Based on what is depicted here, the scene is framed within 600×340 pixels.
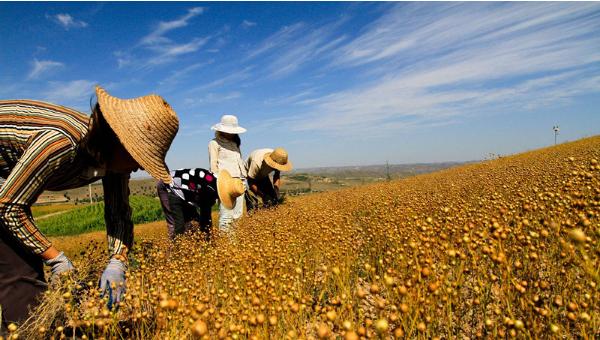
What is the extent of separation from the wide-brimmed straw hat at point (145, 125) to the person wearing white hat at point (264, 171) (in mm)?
4905

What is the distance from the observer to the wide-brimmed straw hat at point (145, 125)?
195cm

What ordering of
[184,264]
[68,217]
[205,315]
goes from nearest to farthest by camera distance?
[205,315] < [184,264] < [68,217]

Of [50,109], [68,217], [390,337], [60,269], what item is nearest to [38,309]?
[60,269]

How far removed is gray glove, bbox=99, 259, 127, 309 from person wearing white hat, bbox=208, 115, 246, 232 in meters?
3.28

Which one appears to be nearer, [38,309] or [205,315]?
[205,315]

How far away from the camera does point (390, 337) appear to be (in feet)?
6.75

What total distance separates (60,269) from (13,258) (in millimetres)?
276

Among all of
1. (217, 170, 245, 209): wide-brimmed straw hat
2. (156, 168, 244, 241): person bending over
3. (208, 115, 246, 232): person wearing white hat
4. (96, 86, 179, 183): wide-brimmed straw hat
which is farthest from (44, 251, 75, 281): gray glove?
(208, 115, 246, 232): person wearing white hat

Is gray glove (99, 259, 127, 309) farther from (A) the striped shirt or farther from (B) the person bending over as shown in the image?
(B) the person bending over

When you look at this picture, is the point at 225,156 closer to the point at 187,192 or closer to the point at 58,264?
the point at 187,192

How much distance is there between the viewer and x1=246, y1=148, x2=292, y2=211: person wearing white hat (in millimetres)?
7180

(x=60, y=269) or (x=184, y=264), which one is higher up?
(x=60, y=269)

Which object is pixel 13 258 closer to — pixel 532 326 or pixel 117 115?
pixel 117 115

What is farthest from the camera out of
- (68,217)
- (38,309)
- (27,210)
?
(68,217)
